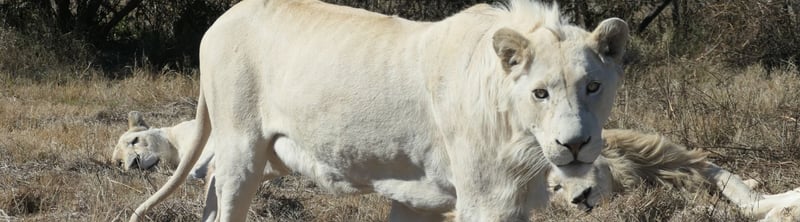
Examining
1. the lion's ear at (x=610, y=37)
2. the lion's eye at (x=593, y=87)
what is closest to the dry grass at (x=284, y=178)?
the lion's ear at (x=610, y=37)

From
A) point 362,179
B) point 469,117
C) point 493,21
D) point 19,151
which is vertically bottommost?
point 19,151

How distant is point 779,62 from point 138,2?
7.19 m

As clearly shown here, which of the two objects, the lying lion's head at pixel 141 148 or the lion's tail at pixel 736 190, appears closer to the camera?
the lion's tail at pixel 736 190

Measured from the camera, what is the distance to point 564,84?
335 centimetres

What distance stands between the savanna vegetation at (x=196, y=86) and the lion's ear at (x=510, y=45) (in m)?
2.16

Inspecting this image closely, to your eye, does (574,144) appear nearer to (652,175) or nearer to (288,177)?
(652,175)

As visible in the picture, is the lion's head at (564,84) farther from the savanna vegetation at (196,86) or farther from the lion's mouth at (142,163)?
the lion's mouth at (142,163)

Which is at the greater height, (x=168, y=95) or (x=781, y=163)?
(x=781, y=163)

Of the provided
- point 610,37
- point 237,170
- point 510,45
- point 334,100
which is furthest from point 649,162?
point 510,45

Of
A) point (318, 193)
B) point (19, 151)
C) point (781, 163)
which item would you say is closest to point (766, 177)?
point (781, 163)

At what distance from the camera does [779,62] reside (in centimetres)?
1132

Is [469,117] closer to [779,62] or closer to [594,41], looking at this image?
[594,41]

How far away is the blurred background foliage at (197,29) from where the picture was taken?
1132 centimetres

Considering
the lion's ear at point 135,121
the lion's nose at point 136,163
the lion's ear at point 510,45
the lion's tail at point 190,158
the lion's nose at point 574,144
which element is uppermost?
the lion's ear at point 510,45
